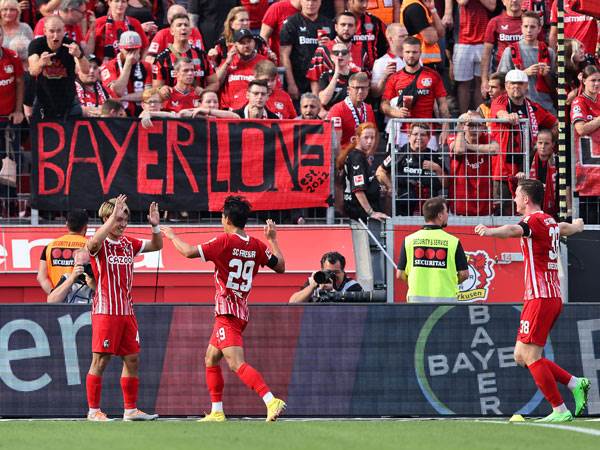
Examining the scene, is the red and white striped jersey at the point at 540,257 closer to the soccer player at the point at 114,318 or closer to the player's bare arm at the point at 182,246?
the player's bare arm at the point at 182,246

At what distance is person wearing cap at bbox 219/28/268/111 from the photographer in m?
17.3

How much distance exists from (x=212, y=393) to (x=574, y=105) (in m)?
6.39

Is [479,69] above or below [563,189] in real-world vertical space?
above

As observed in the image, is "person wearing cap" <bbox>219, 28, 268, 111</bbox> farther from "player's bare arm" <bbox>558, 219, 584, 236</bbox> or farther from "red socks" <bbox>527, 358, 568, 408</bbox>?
"red socks" <bbox>527, 358, 568, 408</bbox>

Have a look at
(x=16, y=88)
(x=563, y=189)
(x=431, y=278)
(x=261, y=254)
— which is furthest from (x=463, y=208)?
(x=16, y=88)

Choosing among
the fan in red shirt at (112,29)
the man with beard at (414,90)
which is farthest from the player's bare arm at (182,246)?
the fan in red shirt at (112,29)

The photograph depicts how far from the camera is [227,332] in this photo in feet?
39.2

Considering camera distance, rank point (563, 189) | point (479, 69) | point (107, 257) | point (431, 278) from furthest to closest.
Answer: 1. point (479, 69)
2. point (563, 189)
3. point (431, 278)
4. point (107, 257)

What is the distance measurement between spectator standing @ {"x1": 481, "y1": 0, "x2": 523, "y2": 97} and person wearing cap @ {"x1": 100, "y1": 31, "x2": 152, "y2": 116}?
449 cm

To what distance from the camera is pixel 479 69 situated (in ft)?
61.0

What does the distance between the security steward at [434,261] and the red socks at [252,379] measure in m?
2.05

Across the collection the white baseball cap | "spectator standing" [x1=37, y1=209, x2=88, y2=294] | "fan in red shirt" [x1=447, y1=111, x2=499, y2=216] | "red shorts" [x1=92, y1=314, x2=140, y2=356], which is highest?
the white baseball cap

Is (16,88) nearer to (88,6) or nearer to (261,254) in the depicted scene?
(88,6)

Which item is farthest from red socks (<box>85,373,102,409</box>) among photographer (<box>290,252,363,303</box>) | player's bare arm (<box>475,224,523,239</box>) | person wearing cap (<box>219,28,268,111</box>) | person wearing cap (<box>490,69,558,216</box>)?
person wearing cap (<box>219,28,268,111</box>)
